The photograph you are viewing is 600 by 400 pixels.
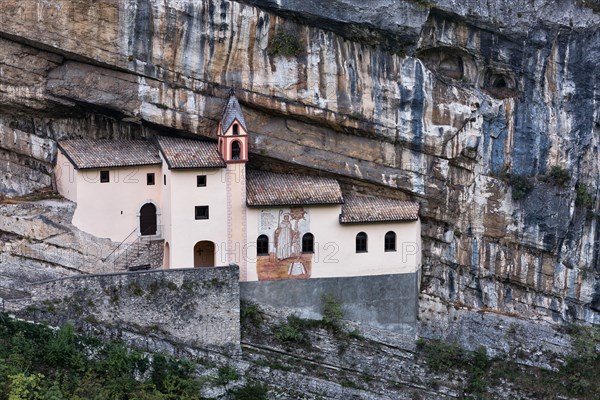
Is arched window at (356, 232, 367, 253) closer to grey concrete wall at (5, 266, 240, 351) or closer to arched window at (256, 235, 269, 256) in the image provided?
arched window at (256, 235, 269, 256)

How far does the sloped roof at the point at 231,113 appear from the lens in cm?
5128

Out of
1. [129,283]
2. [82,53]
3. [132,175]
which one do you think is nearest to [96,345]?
[129,283]

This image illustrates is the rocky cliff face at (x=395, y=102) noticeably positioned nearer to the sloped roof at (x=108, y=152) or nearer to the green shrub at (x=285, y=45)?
the green shrub at (x=285, y=45)

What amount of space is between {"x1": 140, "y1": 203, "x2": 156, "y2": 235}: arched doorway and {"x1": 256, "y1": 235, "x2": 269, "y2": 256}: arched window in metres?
4.20

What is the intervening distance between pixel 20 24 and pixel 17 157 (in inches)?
235

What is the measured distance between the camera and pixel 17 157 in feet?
174

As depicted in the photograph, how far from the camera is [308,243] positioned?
53312 millimetres

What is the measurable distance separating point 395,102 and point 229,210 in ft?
25.7

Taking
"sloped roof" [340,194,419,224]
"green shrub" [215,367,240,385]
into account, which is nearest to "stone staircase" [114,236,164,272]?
"green shrub" [215,367,240,385]

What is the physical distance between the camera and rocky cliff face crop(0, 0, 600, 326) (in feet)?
166

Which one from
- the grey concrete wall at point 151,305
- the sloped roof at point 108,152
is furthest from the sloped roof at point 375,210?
the sloped roof at point 108,152

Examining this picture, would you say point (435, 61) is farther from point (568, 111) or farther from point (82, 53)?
point (82, 53)

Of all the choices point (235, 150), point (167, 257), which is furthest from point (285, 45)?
point (167, 257)

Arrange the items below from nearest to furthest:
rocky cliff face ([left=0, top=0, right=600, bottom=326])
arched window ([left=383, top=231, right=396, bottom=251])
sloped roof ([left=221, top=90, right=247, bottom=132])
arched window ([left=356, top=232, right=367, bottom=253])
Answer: rocky cliff face ([left=0, top=0, right=600, bottom=326]) → sloped roof ([left=221, top=90, right=247, bottom=132]) → arched window ([left=356, top=232, right=367, bottom=253]) → arched window ([left=383, top=231, right=396, bottom=251])
